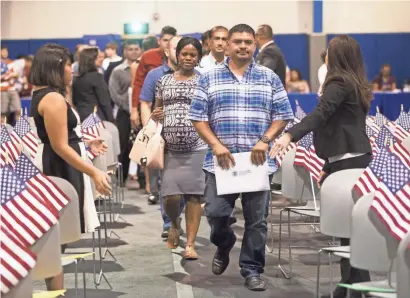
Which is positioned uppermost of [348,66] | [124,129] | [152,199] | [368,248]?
[348,66]

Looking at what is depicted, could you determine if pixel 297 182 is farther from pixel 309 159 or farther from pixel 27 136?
pixel 27 136

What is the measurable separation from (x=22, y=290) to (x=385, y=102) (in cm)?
1285

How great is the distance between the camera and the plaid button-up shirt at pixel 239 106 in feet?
21.6

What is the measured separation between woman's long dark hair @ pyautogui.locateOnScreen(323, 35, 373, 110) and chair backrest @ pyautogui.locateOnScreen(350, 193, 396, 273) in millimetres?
1508

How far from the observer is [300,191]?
7750 millimetres

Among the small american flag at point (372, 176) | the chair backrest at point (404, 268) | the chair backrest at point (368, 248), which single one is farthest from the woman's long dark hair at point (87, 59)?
the chair backrest at point (404, 268)

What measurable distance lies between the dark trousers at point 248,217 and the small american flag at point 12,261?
2.60 meters

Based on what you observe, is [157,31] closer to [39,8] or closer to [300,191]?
[39,8]

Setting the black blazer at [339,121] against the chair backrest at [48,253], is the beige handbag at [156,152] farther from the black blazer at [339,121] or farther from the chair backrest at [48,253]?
the chair backrest at [48,253]

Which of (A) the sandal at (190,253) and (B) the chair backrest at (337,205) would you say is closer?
(B) the chair backrest at (337,205)

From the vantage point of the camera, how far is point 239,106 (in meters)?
6.56

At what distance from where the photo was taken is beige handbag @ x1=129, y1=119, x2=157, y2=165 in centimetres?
809

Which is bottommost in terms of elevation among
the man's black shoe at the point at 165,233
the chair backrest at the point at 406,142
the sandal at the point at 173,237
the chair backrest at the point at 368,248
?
the man's black shoe at the point at 165,233

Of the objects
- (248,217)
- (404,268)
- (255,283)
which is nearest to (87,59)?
(248,217)
